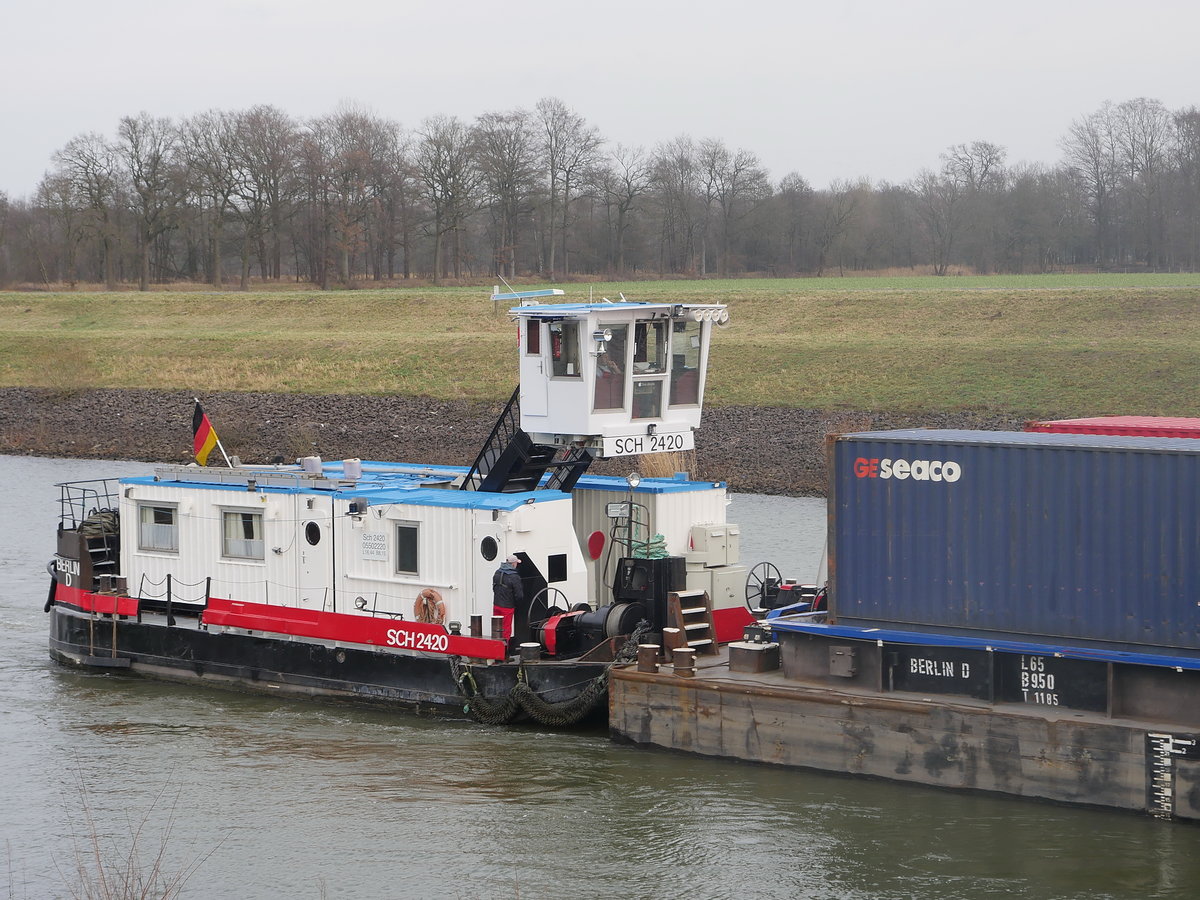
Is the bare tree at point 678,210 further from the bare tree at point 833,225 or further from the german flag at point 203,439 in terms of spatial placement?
A: the german flag at point 203,439

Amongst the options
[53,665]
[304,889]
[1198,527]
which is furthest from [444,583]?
[1198,527]

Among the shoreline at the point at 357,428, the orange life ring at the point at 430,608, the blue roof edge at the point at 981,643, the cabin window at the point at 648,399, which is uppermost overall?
the cabin window at the point at 648,399

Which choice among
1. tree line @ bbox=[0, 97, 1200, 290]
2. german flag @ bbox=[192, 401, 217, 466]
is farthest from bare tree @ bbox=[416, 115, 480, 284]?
german flag @ bbox=[192, 401, 217, 466]

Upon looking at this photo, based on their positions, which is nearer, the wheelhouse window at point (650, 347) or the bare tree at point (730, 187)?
the wheelhouse window at point (650, 347)

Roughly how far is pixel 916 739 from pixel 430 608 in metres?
6.12

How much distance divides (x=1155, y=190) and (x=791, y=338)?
45925 millimetres

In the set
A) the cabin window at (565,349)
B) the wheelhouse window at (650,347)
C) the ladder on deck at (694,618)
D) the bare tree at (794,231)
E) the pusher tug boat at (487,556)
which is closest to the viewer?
the ladder on deck at (694,618)

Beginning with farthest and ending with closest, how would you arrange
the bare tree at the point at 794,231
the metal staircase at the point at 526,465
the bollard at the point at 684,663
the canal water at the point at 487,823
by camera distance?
the bare tree at the point at 794,231 → the metal staircase at the point at 526,465 → the bollard at the point at 684,663 → the canal water at the point at 487,823

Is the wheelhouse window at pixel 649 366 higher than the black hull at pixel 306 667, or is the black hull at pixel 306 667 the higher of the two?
the wheelhouse window at pixel 649 366

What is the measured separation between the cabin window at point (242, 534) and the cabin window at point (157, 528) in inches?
35.5

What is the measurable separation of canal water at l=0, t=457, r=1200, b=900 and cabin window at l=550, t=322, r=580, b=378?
14.0ft

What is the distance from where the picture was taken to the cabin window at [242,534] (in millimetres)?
18156

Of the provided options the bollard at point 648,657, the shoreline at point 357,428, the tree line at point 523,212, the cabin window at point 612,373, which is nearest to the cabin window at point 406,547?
the cabin window at point 612,373

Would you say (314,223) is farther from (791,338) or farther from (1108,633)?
(1108,633)
